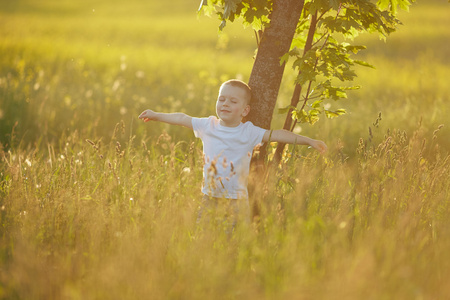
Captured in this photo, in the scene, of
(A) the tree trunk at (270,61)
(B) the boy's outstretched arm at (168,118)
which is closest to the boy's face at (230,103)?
(A) the tree trunk at (270,61)

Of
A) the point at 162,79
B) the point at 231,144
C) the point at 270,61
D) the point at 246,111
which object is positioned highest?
the point at 162,79

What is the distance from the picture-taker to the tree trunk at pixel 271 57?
429 cm

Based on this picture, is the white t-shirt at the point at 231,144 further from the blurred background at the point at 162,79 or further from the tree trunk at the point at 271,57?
the blurred background at the point at 162,79

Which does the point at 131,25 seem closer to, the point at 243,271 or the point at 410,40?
the point at 410,40

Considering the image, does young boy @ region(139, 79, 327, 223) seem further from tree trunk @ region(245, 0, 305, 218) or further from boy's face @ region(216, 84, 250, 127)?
tree trunk @ region(245, 0, 305, 218)

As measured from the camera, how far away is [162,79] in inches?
532

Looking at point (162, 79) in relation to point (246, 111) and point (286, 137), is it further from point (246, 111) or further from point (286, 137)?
point (286, 137)

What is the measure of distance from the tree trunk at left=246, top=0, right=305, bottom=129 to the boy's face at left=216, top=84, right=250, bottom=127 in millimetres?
223

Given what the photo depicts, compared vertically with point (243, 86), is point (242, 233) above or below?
below

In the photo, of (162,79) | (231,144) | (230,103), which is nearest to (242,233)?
(231,144)

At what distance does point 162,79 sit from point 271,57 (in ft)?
31.1

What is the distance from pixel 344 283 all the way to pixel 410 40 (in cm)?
2231

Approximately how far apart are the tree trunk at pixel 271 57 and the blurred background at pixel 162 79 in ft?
2.19

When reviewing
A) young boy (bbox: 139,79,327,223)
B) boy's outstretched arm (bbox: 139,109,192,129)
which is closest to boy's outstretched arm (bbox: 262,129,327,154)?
young boy (bbox: 139,79,327,223)
